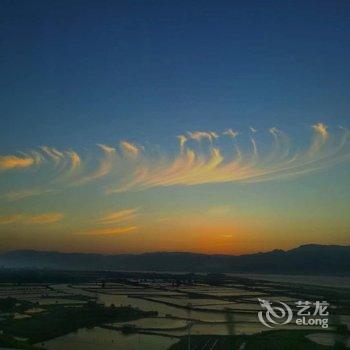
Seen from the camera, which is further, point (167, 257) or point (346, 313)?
point (167, 257)

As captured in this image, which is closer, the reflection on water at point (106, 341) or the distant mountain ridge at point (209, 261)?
the reflection on water at point (106, 341)

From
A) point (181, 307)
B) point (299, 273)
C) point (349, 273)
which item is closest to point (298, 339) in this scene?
point (181, 307)

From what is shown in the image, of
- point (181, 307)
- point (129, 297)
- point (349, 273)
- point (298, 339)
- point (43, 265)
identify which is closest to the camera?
point (298, 339)

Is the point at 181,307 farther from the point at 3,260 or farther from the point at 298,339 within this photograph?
the point at 3,260

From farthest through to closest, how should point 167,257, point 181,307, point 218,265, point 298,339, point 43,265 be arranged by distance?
point 43,265 < point 167,257 < point 218,265 < point 181,307 < point 298,339

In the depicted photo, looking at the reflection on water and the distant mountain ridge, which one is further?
the distant mountain ridge
